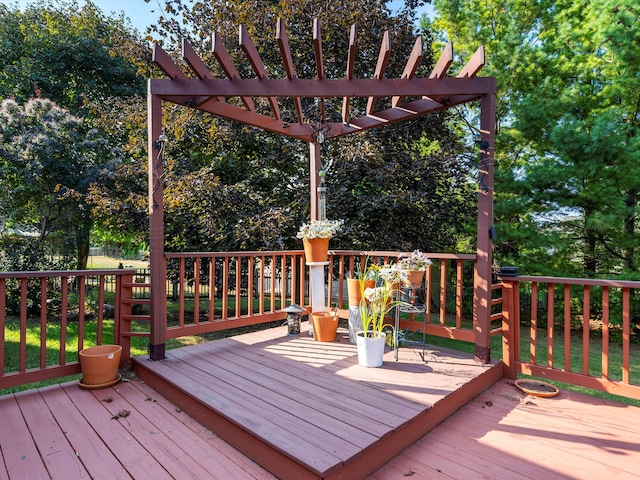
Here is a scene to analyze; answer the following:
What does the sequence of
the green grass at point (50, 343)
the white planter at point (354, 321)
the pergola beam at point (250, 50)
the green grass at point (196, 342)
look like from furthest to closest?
the green grass at point (196, 342) < the green grass at point (50, 343) < the white planter at point (354, 321) < the pergola beam at point (250, 50)

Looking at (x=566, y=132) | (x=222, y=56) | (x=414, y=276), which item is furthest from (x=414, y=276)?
(x=566, y=132)

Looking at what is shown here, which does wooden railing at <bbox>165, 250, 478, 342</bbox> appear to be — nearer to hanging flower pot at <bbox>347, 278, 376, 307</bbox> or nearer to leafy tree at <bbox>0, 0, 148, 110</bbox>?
hanging flower pot at <bbox>347, 278, 376, 307</bbox>

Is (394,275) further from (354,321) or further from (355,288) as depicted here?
(354,321)

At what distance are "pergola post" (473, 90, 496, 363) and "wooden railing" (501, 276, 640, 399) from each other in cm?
25

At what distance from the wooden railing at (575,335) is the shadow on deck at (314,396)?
39 centimetres

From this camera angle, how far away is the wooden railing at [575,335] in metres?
2.73

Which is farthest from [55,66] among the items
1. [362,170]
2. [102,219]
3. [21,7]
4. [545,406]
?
[545,406]

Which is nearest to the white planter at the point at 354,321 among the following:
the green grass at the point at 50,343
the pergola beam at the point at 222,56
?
the pergola beam at the point at 222,56

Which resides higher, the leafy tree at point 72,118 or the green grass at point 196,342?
the leafy tree at point 72,118

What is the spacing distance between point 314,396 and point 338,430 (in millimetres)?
485

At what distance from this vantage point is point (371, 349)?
3.04 m

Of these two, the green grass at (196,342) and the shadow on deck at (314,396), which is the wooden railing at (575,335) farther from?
the shadow on deck at (314,396)

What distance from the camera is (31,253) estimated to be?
6.42m

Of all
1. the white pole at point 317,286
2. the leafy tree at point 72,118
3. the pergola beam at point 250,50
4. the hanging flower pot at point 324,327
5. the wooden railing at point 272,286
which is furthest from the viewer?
the leafy tree at point 72,118
